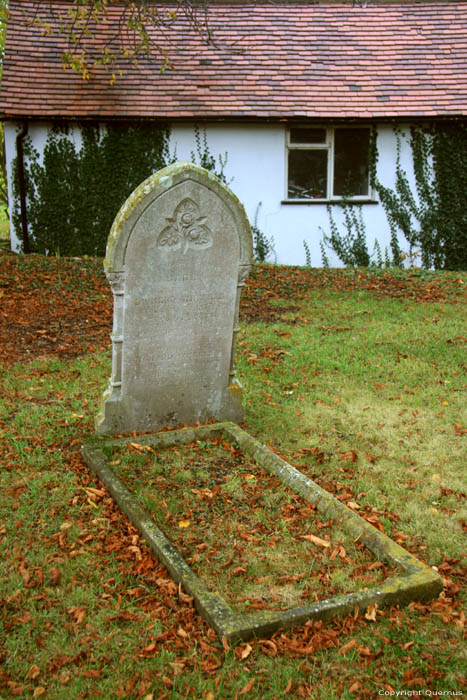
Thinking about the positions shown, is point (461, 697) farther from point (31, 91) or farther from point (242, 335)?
point (31, 91)

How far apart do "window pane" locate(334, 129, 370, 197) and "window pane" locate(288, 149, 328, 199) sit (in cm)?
30

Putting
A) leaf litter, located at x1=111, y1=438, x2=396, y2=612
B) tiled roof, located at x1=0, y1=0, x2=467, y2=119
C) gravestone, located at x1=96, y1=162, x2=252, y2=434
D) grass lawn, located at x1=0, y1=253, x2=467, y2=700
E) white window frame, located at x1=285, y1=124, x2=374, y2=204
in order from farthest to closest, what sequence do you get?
white window frame, located at x1=285, y1=124, x2=374, y2=204, tiled roof, located at x1=0, y1=0, x2=467, y2=119, gravestone, located at x1=96, y1=162, x2=252, y2=434, leaf litter, located at x1=111, y1=438, x2=396, y2=612, grass lawn, located at x1=0, y1=253, x2=467, y2=700

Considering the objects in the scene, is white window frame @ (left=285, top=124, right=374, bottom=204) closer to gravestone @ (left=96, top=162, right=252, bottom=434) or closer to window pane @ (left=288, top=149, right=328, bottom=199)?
window pane @ (left=288, top=149, right=328, bottom=199)

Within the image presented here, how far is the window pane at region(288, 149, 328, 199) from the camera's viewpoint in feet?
50.6

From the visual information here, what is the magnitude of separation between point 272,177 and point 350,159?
1.92 m

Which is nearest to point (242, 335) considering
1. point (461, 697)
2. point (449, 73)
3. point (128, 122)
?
point (461, 697)

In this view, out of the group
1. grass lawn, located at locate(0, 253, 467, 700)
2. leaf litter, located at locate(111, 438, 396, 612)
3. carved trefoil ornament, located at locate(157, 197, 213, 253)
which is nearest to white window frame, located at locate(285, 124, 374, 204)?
grass lawn, located at locate(0, 253, 467, 700)

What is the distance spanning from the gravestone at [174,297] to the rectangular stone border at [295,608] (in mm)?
701

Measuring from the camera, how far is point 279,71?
15.4 meters

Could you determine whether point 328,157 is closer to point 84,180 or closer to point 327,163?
point 327,163

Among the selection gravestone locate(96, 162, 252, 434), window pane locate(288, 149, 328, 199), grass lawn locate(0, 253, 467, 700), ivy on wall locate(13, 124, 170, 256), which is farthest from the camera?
window pane locate(288, 149, 328, 199)

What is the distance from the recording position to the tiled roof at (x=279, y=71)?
1461cm

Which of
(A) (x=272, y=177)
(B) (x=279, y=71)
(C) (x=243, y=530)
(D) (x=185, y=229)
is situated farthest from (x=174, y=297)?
(B) (x=279, y=71)

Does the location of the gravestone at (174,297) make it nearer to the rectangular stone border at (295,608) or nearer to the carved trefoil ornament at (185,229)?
the carved trefoil ornament at (185,229)
